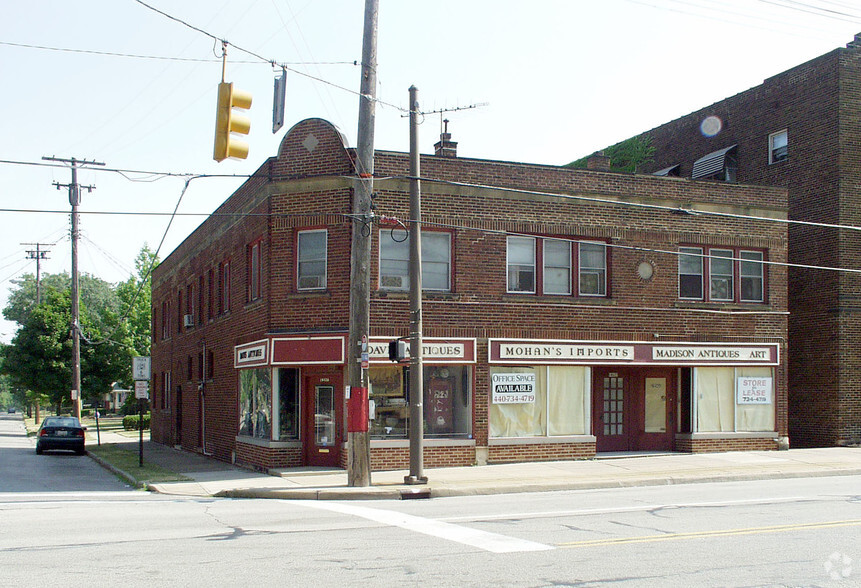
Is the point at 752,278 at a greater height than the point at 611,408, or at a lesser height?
greater

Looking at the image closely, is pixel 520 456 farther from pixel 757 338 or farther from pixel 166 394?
pixel 166 394

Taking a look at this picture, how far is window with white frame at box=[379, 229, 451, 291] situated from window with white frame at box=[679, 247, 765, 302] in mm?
6408

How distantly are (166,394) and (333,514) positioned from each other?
24486 millimetres

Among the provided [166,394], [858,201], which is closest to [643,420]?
[858,201]

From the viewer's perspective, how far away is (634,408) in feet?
75.4

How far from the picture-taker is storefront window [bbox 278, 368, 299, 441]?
20.1 m

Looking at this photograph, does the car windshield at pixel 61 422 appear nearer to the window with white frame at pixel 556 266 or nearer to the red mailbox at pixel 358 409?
the window with white frame at pixel 556 266

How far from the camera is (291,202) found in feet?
65.6

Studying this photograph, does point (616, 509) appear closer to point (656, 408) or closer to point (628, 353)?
point (628, 353)

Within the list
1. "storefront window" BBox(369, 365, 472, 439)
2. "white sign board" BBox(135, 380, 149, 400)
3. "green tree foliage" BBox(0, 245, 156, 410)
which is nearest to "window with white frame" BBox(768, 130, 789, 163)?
"storefront window" BBox(369, 365, 472, 439)

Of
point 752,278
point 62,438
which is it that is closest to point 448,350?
point 752,278

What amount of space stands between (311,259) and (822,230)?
15.0 meters

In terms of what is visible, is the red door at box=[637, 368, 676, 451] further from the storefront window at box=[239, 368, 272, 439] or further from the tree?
the tree

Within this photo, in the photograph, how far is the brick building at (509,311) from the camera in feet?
65.2
